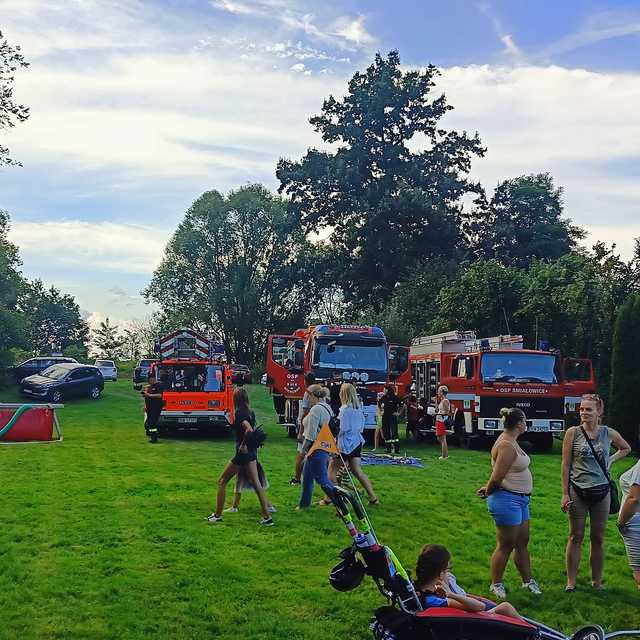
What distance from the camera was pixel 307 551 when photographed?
10.0 meters

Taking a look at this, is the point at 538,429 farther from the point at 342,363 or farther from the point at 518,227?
the point at 518,227

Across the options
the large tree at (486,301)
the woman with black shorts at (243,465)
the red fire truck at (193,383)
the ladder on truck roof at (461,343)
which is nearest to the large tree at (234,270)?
the large tree at (486,301)

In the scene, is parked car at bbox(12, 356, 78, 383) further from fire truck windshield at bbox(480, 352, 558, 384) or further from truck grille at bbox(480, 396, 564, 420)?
truck grille at bbox(480, 396, 564, 420)

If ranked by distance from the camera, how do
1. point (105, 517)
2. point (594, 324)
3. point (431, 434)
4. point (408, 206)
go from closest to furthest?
point (105, 517) → point (431, 434) → point (594, 324) → point (408, 206)

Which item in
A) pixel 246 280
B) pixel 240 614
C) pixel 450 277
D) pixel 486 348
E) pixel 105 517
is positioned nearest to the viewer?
pixel 240 614

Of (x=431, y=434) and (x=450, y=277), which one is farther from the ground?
(x=450, y=277)

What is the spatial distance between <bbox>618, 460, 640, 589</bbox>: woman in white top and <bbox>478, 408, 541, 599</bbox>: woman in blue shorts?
0.91 m

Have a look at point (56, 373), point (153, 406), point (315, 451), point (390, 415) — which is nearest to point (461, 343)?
point (390, 415)

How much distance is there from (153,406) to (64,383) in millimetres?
14737

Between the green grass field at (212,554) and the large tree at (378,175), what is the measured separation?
38.5 metres

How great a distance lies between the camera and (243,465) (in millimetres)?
11625

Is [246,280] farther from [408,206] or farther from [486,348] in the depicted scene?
[486,348]

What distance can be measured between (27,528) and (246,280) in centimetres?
5714

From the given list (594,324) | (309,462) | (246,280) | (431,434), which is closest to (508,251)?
(246,280)
